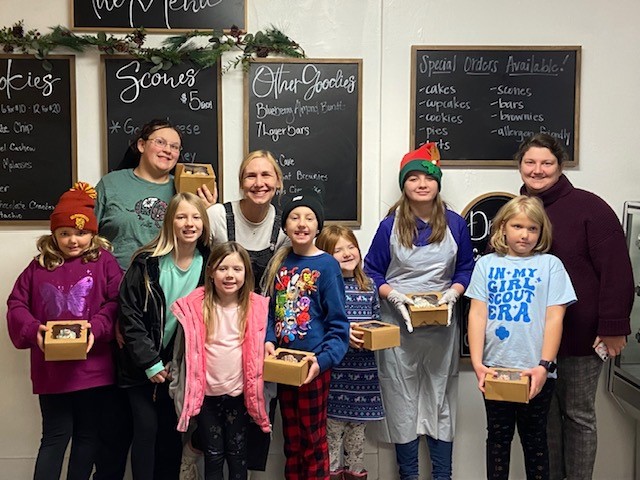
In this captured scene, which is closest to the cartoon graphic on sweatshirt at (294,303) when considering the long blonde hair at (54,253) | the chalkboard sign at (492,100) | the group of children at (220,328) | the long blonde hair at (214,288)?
the group of children at (220,328)

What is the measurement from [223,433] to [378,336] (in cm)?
71

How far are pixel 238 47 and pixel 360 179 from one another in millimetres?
848

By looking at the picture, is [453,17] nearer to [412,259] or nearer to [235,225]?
[412,259]

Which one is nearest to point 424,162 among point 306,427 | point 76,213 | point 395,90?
point 395,90

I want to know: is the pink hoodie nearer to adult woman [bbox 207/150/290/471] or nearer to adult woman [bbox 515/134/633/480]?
adult woman [bbox 207/150/290/471]

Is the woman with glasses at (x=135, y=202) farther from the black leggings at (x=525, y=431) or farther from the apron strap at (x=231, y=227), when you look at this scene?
the black leggings at (x=525, y=431)

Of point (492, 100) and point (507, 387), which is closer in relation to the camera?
point (507, 387)

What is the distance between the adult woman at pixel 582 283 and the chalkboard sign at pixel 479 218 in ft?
1.28

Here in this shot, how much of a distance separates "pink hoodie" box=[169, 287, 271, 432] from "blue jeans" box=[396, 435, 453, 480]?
0.81 m

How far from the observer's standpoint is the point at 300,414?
2666 millimetres

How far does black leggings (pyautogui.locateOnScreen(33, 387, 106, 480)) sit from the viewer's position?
2678 mm

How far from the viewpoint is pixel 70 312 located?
2611 millimetres

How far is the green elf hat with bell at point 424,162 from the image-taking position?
2939 millimetres

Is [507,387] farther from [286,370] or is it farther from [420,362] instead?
[286,370]
